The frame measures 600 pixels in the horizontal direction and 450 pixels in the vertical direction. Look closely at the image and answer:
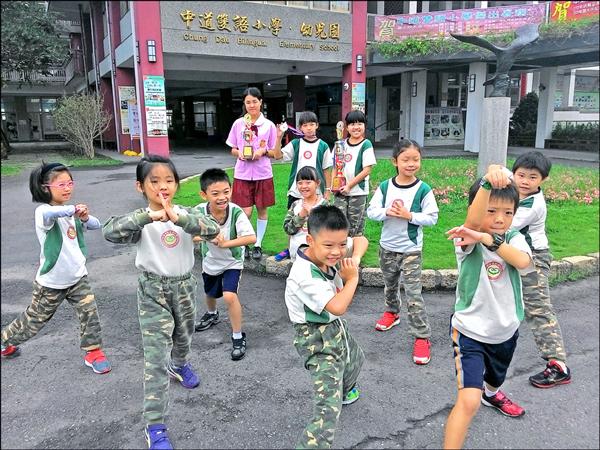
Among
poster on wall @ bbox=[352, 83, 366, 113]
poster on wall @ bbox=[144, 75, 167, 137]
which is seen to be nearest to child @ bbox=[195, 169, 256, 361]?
poster on wall @ bbox=[144, 75, 167, 137]

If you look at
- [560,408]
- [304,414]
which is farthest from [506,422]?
[304,414]

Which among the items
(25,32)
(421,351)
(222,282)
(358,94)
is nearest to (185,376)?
(222,282)

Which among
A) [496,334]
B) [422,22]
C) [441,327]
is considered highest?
[422,22]

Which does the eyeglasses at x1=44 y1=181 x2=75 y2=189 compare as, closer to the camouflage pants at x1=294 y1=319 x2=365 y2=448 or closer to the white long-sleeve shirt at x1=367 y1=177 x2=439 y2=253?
the camouflage pants at x1=294 y1=319 x2=365 y2=448

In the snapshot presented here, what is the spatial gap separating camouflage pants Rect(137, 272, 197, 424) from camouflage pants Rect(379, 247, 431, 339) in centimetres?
134

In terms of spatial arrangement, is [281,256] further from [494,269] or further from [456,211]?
[456,211]

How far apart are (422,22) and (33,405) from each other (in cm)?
461

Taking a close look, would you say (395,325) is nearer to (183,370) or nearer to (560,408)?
(560,408)

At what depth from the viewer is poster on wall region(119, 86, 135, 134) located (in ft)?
49.5

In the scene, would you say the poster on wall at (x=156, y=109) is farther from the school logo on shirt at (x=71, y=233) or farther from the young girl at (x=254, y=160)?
the school logo on shirt at (x=71, y=233)

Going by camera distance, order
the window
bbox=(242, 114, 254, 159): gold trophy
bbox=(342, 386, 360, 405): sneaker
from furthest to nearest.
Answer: bbox=(242, 114, 254, 159): gold trophy → bbox=(342, 386, 360, 405): sneaker → the window

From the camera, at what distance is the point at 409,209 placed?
2910 millimetres

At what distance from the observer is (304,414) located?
224cm

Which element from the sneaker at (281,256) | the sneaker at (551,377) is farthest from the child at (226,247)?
the sneaker at (551,377)
